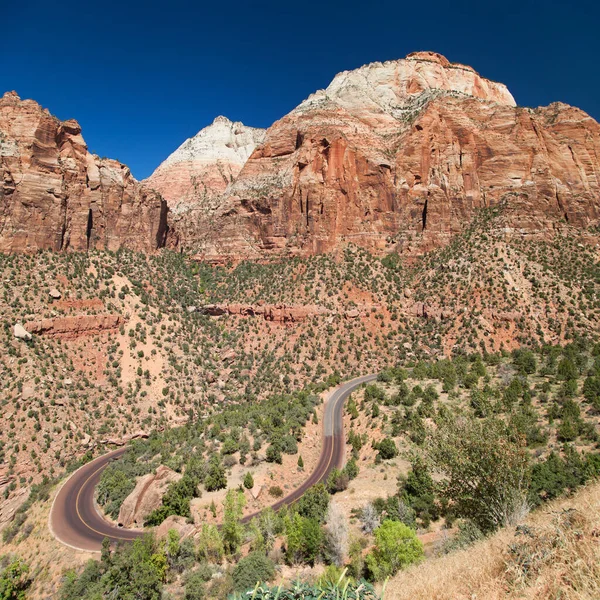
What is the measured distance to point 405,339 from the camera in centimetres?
5659

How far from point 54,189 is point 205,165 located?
58.8 meters

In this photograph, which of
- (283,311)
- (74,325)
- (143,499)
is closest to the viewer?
(143,499)

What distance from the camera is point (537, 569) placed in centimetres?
624

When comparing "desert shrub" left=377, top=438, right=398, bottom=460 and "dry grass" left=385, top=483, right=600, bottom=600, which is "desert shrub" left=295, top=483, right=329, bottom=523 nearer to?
"desert shrub" left=377, top=438, right=398, bottom=460

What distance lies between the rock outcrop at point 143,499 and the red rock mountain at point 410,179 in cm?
4740

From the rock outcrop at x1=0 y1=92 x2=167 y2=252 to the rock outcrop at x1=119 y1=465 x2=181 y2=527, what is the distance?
39144mm

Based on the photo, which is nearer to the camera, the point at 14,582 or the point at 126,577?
the point at 126,577

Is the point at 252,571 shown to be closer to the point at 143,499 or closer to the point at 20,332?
the point at 143,499

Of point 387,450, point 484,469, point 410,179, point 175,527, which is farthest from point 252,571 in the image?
point 410,179

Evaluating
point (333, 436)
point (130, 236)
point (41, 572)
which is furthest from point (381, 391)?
point (130, 236)

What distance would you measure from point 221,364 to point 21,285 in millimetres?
26472

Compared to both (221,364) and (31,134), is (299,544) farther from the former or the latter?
(31,134)

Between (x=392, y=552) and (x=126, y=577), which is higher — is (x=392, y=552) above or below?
above

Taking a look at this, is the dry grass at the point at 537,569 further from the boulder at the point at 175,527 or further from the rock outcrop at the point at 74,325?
the rock outcrop at the point at 74,325
